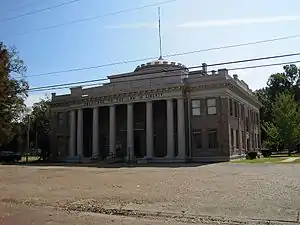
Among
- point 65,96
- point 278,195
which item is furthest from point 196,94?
point 278,195

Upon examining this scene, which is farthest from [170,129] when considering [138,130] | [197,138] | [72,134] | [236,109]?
[72,134]

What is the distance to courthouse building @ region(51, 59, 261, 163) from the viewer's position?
42.2 metres

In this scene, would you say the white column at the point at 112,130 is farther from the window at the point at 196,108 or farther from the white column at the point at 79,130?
the window at the point at 196,108

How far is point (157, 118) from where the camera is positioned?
4738 cm

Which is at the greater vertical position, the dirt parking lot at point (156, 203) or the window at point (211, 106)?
the window at point (211, 106)

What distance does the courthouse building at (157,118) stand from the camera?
42188 millimetres

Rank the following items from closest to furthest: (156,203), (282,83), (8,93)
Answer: (156,203) → (8,93) → (282,83)

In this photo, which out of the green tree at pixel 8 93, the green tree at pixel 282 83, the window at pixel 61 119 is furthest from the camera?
the green tree at pixel 282 83

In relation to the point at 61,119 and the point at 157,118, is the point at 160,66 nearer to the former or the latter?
the point at 157,118

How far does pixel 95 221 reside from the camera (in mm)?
10703

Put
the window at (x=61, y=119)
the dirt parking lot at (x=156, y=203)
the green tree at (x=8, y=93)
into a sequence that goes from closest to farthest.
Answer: the dirt parking lot at (x=156, y=203)
the green tree at (x=8, y=93)
the window at (x=61, y=119)

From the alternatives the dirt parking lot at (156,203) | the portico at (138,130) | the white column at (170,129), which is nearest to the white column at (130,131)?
the portico at (138,130)

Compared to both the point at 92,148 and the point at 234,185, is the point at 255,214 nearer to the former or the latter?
the point at 234,185

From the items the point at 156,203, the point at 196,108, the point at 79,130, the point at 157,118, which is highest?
the point at 196,108
